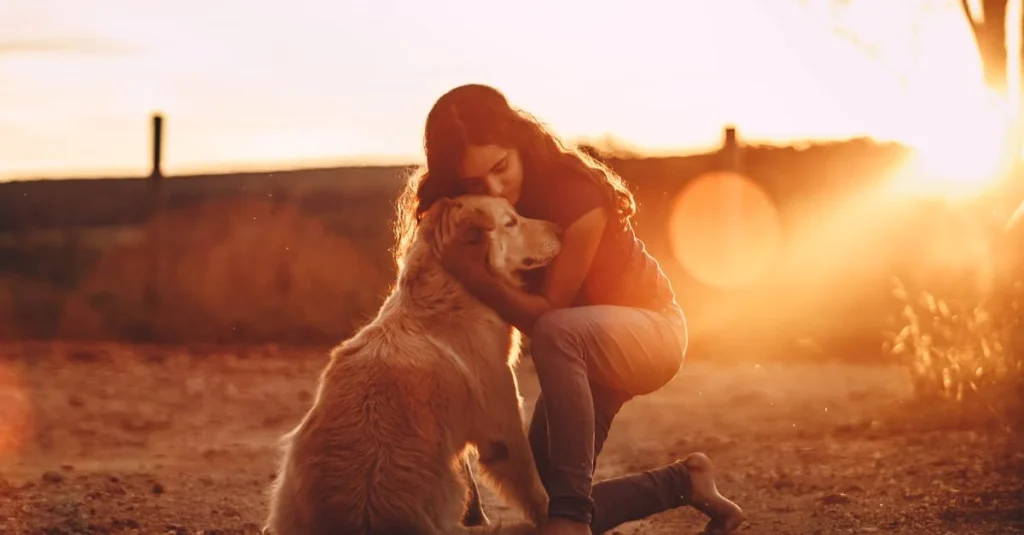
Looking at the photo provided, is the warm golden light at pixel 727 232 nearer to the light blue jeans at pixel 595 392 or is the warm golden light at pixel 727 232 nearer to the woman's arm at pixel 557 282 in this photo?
the light blue jeans at pixel 595 392

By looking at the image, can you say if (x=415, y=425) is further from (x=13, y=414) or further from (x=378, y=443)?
(x=13, y=414)

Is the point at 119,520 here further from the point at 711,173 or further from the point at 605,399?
the point at 711,173

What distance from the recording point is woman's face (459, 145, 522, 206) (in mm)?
3844

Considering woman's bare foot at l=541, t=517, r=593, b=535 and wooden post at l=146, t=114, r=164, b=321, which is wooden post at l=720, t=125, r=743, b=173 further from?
woman's bare foot at l=541, t=517, r=593, b=535

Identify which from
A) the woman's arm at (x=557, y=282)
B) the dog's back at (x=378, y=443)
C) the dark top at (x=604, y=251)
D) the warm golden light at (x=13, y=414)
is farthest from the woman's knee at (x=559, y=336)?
the warm golden light at (x=13, y=414)

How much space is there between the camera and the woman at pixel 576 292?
139 inches

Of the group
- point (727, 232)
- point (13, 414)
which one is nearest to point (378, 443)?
point (13, 414)

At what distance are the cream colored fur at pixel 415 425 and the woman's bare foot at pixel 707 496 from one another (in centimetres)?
53

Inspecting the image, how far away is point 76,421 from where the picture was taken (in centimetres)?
739

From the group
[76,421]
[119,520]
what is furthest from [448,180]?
[76,421]

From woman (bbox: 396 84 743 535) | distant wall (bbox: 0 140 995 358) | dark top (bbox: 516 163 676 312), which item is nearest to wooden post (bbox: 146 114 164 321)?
distant wall (bbox: 0 140 995 358)

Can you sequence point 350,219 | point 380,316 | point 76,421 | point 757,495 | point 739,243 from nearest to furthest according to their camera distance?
point 380,316
point 757,495
point 76,421
point 739,243
point 350,219

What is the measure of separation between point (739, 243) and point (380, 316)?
319 inches

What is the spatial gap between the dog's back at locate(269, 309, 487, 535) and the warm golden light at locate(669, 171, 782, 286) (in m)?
8.07
